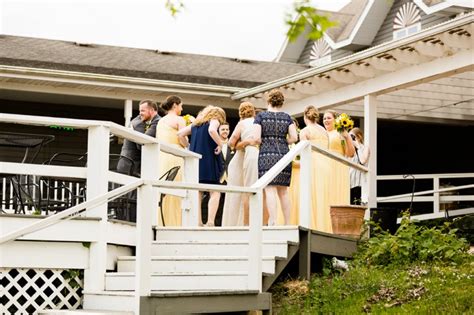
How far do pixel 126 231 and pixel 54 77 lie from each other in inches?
330

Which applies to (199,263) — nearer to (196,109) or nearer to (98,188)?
(98,188)

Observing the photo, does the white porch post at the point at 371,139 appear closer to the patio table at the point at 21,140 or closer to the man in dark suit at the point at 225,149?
the man in dark suit at the point at 225,149

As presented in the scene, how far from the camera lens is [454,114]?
67.2 feet

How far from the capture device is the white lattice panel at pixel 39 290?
28.7 feet

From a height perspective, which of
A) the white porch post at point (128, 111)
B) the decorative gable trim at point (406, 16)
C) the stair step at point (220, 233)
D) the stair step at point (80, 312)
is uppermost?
the decorative gable trim at point (406, 16)

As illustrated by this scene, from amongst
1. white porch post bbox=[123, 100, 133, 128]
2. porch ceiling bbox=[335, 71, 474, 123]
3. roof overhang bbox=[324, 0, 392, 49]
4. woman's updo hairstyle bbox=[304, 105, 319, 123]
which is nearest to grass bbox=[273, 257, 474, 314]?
woman's updo hairstyle bbox=[304, 105, 319, 123]

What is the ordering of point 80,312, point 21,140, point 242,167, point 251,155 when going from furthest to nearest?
point 242,167 < point 251,155 < point 21,140 < point 80,312

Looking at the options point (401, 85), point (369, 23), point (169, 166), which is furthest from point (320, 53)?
point (169, 166)

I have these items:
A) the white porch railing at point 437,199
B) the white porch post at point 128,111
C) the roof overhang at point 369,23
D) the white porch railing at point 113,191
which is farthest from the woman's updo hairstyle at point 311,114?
the roof overhang at point 369,23

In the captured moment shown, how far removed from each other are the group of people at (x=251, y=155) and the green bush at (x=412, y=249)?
0.93m

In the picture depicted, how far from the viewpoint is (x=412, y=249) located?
34.5 ft

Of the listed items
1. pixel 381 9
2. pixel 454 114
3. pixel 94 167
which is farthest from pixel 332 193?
pixel 381 9

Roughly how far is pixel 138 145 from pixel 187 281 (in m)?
3.01

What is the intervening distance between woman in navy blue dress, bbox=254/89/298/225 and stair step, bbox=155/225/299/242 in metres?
0.69
